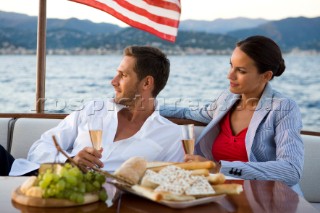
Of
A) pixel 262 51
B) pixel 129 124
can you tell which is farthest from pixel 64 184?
pixel 262 51

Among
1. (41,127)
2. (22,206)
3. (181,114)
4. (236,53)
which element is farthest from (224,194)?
(41,127)

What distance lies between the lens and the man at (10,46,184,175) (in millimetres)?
2811

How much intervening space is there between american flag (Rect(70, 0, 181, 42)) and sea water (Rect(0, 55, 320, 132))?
23.1m

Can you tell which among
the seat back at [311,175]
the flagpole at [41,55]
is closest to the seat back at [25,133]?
the flagpole at [41,55]

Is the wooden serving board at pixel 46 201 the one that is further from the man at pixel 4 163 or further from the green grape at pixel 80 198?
the man at pixel 4 163

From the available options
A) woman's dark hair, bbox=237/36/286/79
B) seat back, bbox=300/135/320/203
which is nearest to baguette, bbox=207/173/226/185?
woman's dark hair, bbox=237/36/286/79

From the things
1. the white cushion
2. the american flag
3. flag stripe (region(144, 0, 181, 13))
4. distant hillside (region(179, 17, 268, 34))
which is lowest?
the white cushion

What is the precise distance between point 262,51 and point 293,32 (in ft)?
92.5

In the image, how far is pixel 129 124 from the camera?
2926mm

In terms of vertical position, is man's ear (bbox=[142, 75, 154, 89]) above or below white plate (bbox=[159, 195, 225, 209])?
above

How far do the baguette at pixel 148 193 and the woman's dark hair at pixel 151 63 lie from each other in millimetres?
1336

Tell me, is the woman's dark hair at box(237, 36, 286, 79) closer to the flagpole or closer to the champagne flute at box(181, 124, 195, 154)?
the champagne flute at box(181, 124, 195, 154)

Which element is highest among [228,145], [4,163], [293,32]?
[293,32]

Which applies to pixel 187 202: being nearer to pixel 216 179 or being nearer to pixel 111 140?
pixel 216 179
